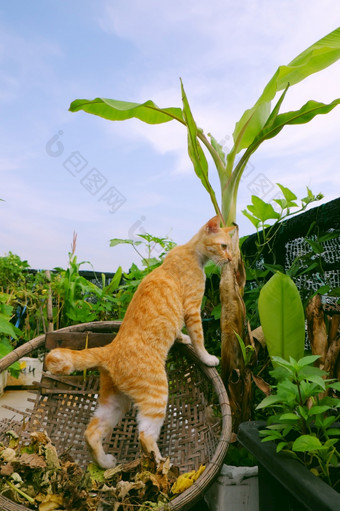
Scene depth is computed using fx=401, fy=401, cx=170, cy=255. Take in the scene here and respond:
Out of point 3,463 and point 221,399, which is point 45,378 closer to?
point 3,463

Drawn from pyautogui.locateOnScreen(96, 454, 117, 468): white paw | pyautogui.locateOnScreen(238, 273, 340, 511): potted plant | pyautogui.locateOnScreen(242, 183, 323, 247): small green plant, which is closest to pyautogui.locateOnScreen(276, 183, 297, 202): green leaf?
pyautogui.locateOnScreen(242, 183, 323, 247): small green plant

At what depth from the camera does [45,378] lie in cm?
145

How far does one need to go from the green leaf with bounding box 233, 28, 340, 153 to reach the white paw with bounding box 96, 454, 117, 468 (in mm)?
1163

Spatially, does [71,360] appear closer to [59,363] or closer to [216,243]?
[59,363]

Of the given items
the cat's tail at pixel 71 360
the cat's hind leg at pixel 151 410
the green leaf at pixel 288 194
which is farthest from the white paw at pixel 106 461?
the green leaf at pixel 288 194

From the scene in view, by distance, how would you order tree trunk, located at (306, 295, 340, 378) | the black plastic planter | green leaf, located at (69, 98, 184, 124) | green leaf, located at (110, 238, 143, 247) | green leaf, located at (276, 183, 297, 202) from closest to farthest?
the black plastic planter < tree trunk, located at (306, 295, 340, 378) < green leaf, located at (69, 98, 184, 124) < green leaf, located at (276, 183, 297, 202) < green leaf, located at (110, 238, 143, 247)

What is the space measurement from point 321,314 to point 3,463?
3.35 feet

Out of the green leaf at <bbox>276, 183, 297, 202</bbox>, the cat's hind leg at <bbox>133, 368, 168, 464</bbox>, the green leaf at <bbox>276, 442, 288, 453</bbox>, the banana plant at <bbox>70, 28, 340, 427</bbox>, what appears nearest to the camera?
the green leaf at <bbox>276, 442, 288, 453</bbox>

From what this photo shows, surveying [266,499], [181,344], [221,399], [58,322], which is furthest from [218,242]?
[58,322]

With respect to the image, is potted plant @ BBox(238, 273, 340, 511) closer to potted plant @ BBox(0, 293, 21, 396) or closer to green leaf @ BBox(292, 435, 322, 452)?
Result: green leaf @ BBox(292, 435, 322, 452)

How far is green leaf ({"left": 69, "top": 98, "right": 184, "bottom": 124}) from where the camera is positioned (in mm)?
1547

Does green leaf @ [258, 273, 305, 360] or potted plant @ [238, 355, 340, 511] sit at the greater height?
green leaf @ [258, 273, 305, 360]

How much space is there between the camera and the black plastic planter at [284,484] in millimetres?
744

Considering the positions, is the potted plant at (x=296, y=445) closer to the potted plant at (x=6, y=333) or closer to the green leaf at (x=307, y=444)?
the green leaf at (x=307, y=444)
